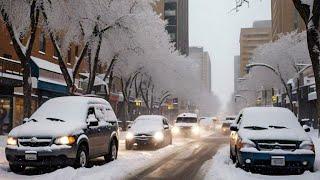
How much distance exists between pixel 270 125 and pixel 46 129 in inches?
230

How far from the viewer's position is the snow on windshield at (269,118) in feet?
45.4

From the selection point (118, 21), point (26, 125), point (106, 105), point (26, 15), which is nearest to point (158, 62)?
point (118, 21)

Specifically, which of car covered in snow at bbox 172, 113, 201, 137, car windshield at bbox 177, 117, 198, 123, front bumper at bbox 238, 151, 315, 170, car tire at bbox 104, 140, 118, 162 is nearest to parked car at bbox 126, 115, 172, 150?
car tire at bbox 104, 140, 118, 162

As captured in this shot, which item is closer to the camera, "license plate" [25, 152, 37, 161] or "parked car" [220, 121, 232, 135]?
"license plate" [25, 152, 37, 161]

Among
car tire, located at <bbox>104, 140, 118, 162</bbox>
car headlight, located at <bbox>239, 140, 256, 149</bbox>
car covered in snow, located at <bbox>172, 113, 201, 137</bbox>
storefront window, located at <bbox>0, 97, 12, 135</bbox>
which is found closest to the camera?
car headlight, located at <bbox>239, 140, 256, 149</bbox>

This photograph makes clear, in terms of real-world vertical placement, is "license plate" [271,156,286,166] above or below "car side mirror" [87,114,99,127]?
below

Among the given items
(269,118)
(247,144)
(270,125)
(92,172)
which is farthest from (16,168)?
(269,118)

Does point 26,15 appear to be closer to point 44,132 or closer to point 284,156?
point 44,132

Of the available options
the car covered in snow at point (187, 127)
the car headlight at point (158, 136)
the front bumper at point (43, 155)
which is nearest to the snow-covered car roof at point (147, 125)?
the car headlight at point (158, 136)

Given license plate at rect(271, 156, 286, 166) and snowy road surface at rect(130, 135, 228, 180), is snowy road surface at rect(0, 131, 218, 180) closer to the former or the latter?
snowy road surface at rect(130, 135, 228, 180)

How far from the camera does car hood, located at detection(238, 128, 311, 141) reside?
12652mm

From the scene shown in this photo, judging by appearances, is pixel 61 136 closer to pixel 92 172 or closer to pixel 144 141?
pixel 92 172

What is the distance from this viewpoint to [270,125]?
13.8 metres

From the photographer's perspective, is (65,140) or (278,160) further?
(65,140)
